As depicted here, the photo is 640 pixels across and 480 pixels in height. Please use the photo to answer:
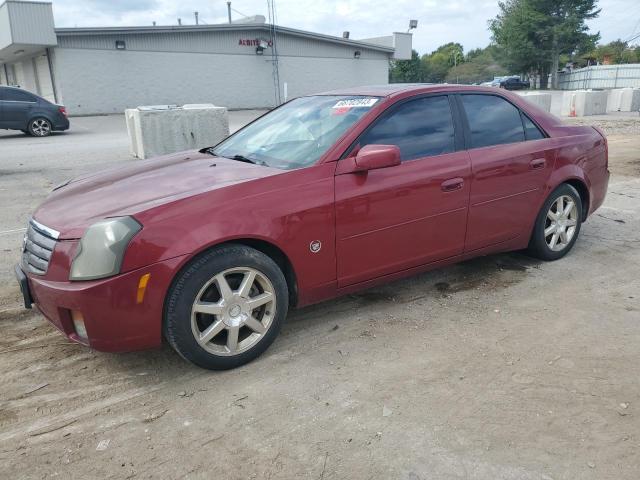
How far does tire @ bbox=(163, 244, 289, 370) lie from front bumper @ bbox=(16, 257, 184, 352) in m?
0.08

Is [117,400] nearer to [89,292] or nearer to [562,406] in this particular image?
[89,292]

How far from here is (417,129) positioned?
385 centimetres

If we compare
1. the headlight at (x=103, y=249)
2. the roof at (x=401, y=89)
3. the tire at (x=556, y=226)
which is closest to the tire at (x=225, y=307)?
the headlight at (x=103, y=249)

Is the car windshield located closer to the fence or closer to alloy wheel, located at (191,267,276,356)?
alloy wheel, located at (191,267,276,356)

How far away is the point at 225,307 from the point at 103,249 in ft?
2.37

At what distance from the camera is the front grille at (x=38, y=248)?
2.91 metres

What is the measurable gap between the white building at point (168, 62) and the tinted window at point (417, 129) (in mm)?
24893

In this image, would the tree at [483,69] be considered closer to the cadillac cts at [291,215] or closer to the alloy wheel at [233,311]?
the cadillac cts at [291,215]

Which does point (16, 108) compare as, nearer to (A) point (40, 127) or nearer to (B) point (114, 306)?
(A) point (40, 127)

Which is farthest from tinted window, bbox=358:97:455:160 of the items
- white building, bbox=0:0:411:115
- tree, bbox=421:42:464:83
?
tree, bbox=421:42:464:83

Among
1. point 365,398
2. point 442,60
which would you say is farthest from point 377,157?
point 442,60

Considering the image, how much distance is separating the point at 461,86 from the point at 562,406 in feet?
8.45

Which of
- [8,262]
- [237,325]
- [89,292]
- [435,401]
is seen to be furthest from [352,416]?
[8,262]

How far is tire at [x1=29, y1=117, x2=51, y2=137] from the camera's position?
1650 cm
